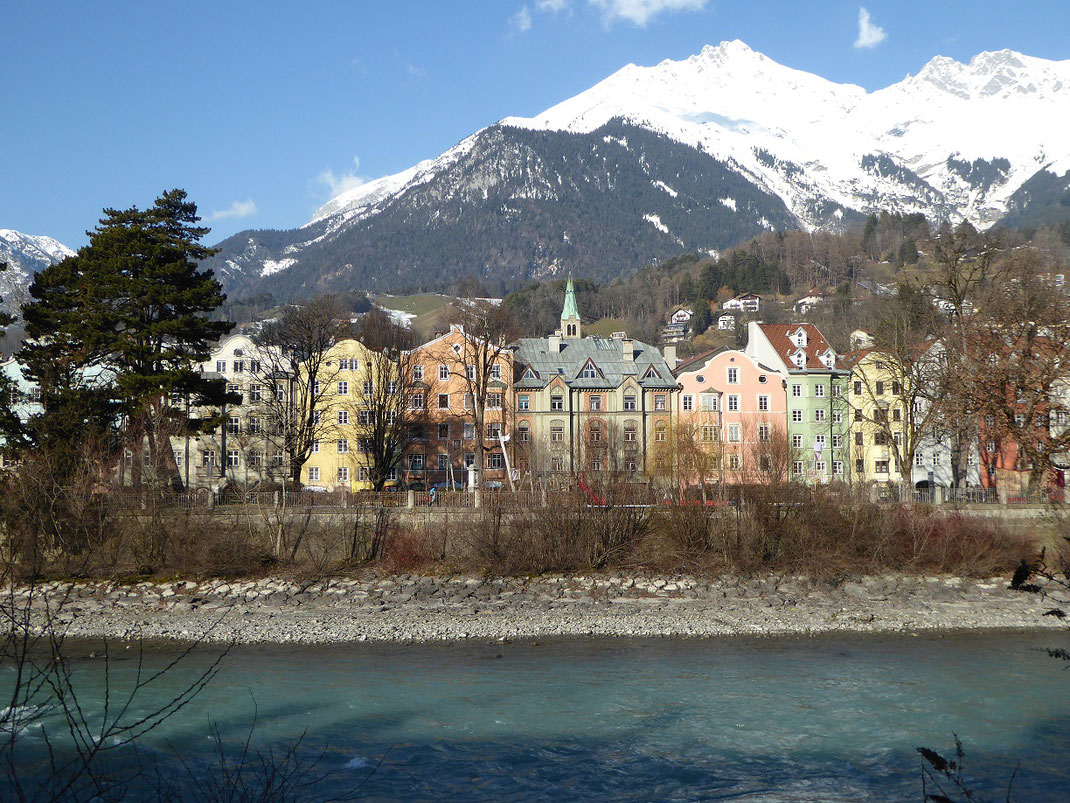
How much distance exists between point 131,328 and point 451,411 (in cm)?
2616

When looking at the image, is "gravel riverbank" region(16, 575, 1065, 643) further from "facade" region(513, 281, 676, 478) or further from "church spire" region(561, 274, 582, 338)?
"church spire" region(561, 274, 582, 338)

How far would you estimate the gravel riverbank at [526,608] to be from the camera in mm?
29562

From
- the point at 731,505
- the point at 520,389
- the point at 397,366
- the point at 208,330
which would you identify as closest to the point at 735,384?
the point at 520,389

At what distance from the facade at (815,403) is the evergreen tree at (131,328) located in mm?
40199

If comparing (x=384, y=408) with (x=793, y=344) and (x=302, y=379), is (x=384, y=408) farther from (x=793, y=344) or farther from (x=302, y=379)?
(x=793, y=344)

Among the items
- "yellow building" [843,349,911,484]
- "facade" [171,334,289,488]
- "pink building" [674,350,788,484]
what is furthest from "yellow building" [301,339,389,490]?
"yellow building" [843,349,911,484]

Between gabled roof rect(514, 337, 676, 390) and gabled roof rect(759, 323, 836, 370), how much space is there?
8326 millimetres

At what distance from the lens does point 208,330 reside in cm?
4375

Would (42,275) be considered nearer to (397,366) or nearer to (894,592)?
(397,366)

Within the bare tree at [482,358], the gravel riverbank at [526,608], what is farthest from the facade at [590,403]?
the gravel riverbank at [526,608]

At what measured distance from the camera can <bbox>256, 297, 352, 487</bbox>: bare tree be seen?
5162cm

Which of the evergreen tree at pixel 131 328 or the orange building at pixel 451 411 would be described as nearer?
the evergreen tree at pixel 131 328

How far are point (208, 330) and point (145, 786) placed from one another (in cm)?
3140

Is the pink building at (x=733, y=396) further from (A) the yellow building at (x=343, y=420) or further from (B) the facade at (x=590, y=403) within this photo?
(A) the yellow building at (x=343, y=420)
